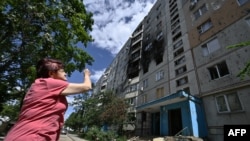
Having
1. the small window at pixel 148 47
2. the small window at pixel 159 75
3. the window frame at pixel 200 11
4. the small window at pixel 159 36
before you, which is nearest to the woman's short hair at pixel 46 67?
the window frame at pixel 200 11

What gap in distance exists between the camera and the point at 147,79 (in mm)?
31578

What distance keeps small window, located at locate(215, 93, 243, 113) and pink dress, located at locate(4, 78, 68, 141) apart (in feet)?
52.3

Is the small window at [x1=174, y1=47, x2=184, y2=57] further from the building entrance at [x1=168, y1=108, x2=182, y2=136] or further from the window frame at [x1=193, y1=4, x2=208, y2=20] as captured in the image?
the building entrance at [x1=168, y1=108, x2=182, y2=136]

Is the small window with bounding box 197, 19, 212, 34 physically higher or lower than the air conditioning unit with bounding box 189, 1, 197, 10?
lower

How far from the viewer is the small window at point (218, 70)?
655 inches

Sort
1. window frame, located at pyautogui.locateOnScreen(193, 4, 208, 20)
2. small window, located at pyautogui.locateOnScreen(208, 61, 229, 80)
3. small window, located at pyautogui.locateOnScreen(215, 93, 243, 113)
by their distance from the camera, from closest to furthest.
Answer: small window, located at pyautogui.locateOnScreen(215, 93, 243, 113) < small window, located at pyautogui.locateOnScreen(208, 61, 229, 80) < window frame, located at pyautogui.locateOnScreen(193, 4, 208, 20)

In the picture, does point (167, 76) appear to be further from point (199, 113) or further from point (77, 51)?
point (77, 51)

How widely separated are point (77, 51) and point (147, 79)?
2358 centimetres

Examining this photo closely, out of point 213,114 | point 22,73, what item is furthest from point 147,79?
point 22,73

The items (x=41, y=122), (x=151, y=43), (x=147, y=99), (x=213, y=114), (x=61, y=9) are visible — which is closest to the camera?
(x=41, y=122)

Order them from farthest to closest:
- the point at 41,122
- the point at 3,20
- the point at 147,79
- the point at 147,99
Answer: the point at 147,79 → the point at 147,99 → the point at 3,20 → the point at 41,122

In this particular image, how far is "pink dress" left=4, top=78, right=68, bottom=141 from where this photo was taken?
A: 1354 millimetres

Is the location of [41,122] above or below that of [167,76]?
below

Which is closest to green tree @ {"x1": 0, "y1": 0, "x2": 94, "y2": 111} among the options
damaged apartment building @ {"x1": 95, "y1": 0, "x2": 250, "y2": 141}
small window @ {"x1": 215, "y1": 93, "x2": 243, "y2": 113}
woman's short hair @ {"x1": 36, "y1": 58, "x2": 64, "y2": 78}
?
woman's short hair @ {"x1": 36, "y1": 58, "x2": 64, "y2": 78}
